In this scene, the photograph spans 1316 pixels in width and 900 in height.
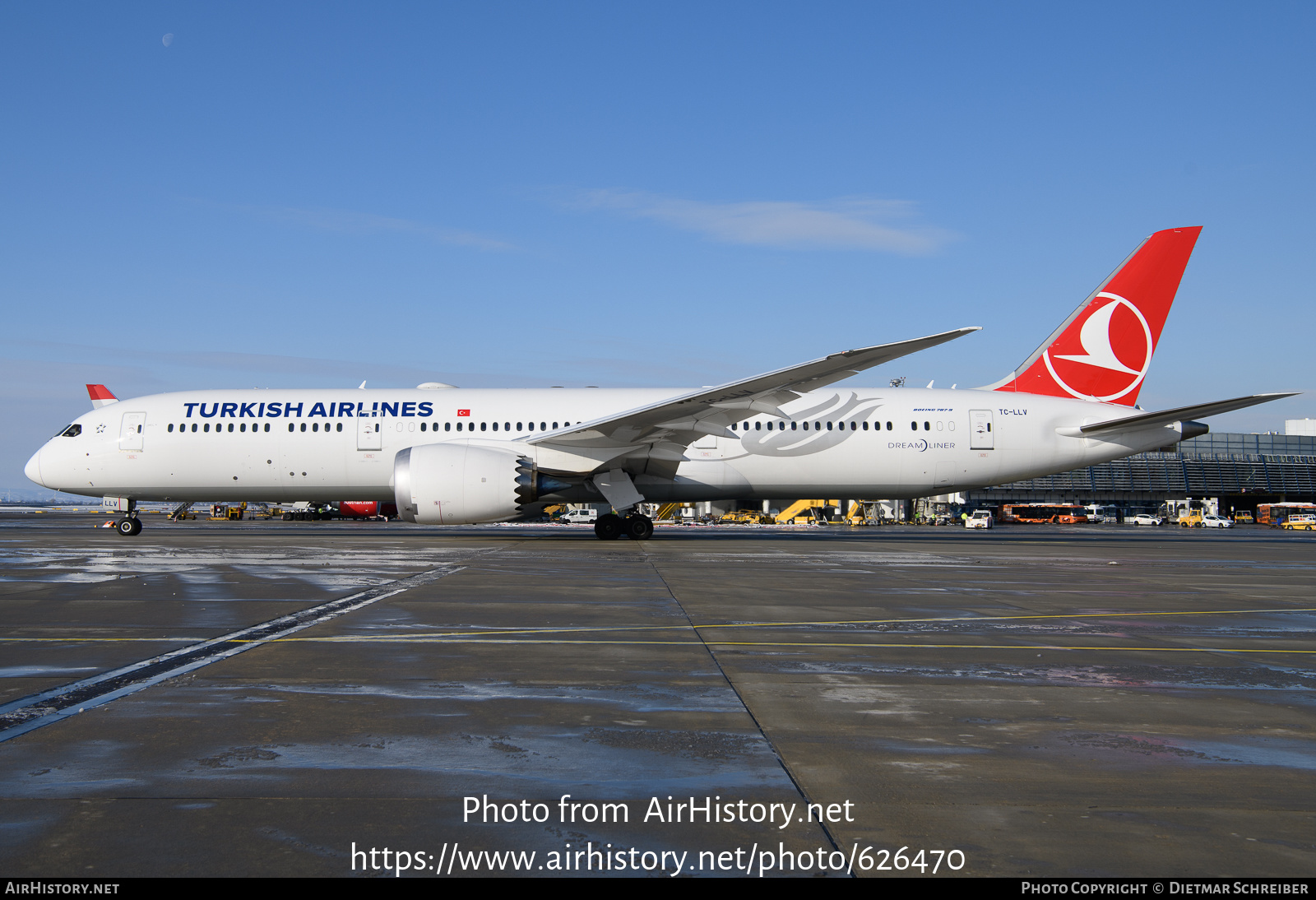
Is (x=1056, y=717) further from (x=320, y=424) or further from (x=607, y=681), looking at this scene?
(x=320, y=424)

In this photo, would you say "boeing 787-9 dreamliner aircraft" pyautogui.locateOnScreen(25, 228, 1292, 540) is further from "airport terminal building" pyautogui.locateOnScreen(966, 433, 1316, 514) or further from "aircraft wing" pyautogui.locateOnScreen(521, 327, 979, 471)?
"airport terminal building" pyautogui.locateOnScreen(966, 433, 1316, 514)

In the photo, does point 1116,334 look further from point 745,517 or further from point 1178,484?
point 1178,484

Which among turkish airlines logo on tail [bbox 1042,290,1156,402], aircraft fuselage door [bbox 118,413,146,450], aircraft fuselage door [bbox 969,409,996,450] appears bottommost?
aircraft fuselage door [bbox 969,409,996,450]

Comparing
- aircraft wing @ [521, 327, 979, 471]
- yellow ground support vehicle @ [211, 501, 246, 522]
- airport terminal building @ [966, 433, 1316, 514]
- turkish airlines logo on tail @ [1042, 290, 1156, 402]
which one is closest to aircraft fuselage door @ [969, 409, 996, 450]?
turkish airlines logo on tail @ [1042, 290, 1156, 402]

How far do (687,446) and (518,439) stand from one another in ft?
13.8

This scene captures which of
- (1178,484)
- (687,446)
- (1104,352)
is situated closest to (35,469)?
(687,446)

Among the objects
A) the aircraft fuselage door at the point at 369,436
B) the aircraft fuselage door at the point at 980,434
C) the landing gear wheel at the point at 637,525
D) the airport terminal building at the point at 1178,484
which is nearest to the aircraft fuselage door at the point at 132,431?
the aircraft fuselage door at the point at 369,436

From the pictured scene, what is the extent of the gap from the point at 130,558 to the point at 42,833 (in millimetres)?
14335

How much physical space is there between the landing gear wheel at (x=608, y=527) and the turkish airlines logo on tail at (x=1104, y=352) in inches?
490

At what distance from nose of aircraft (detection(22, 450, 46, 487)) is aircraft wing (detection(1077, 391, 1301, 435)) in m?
26.9

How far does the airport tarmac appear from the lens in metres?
2.91

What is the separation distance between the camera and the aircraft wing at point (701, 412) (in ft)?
59.4

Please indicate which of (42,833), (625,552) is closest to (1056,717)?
(42,833)

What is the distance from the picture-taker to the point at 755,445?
885 inches
